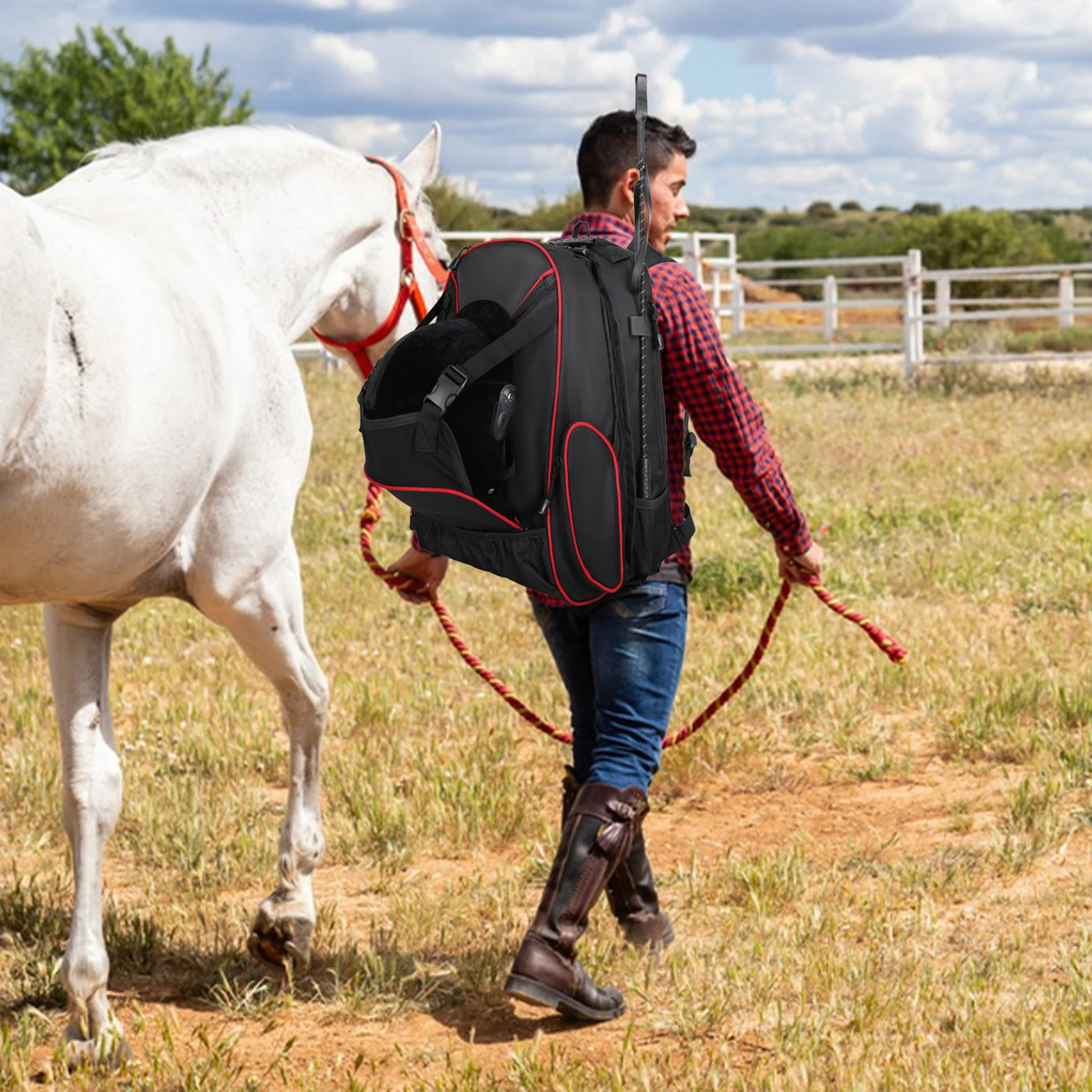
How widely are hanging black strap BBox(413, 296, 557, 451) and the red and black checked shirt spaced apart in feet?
1.16

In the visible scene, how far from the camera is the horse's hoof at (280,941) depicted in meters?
3.96

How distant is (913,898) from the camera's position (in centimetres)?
431

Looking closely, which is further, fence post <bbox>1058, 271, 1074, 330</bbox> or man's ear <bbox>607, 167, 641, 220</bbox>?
fence post <bbox>1058, 271, 1074, 330</bbox>

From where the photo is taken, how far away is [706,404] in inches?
133

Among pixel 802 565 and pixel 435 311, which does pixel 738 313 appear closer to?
pixel 802 565

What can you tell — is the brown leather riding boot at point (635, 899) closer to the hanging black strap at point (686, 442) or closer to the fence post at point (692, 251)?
the hanging black strap at point (686, 442)

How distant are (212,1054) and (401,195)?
2.50 m

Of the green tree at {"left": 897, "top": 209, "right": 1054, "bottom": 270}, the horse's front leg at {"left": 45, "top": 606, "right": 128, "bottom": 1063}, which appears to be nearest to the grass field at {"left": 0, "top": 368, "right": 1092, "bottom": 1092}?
the horse's front leg at {"left": 45, "top": 606, "right": 128, "bottom": 1063}

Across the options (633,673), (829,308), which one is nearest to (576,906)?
(633,673)

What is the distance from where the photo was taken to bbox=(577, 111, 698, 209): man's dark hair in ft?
11.6

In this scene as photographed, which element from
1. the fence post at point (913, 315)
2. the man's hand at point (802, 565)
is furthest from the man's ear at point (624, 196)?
the fence post at point (913, 315)

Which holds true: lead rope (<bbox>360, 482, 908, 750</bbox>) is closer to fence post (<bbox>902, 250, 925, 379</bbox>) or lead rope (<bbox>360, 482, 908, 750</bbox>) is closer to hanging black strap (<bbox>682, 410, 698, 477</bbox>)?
hanging black strap (<bbox>682, 410, 698, 477</bbox>)

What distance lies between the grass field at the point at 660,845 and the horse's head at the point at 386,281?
152 cm

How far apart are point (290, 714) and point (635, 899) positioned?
1.05 m
